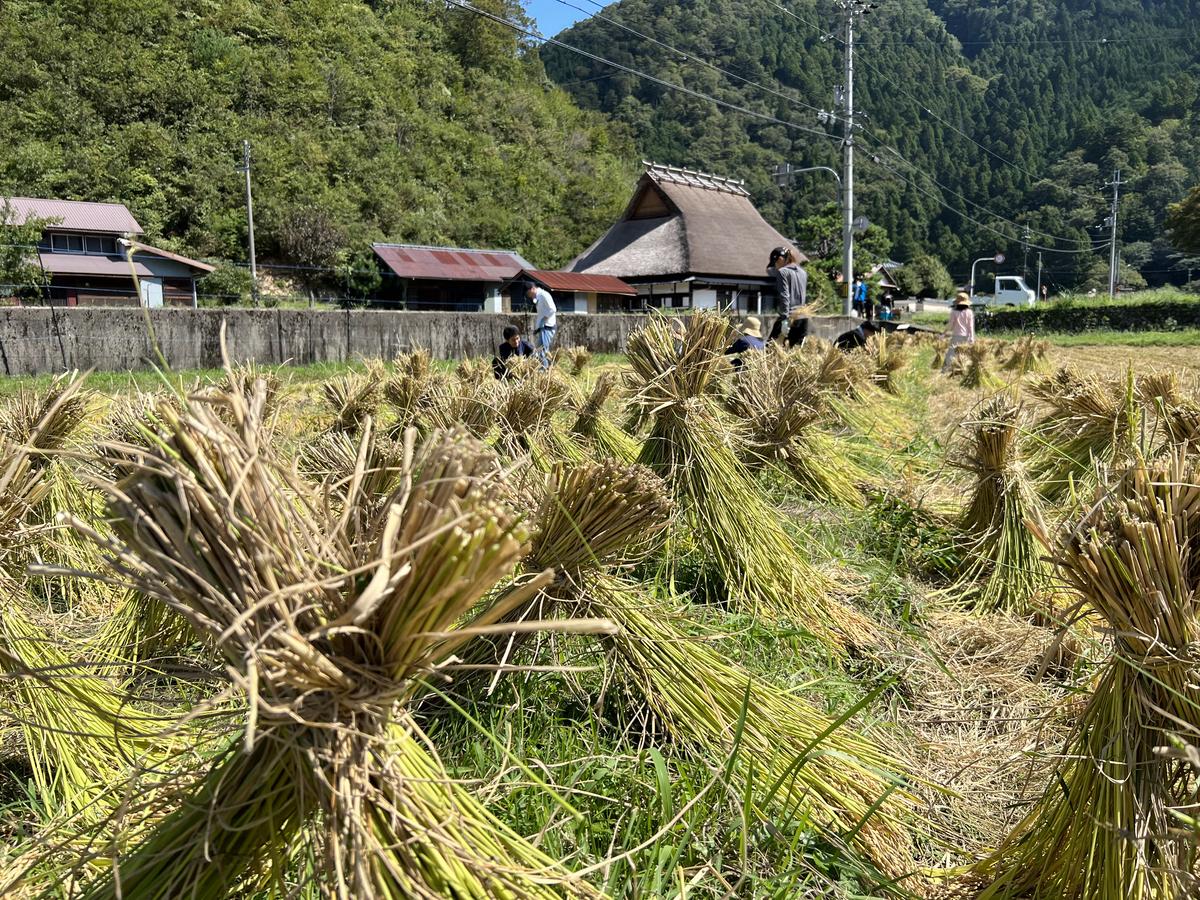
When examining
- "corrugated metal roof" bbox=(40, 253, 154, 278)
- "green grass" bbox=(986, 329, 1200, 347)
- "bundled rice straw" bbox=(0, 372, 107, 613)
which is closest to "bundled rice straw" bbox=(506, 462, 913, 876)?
"bundled rice straw" bbox=(0, 372, 107, 613)

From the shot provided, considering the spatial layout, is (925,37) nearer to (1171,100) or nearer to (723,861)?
(1171,100)

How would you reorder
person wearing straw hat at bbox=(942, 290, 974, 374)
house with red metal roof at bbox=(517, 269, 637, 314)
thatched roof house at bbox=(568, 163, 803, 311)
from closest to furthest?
person wearing straw hat at bbox=(942, 290, 974, 374) → house with red metal roof at bbox=(517, 269, 637, 314) → thatched roof house at bbox=(568, 163, 803, 311)

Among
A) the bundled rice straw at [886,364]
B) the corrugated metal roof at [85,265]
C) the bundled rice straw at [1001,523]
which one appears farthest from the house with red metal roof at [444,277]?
the bundled rice straw at [1001,523]

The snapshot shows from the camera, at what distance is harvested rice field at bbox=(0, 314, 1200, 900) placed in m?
0.89

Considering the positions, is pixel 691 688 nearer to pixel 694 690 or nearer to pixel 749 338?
pixel 694 690

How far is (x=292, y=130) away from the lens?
41531 millimetres

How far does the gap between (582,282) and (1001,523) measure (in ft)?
87.1

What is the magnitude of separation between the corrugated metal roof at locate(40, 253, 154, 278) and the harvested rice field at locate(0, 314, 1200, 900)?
2973 centimetres

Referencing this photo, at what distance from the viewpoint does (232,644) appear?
2.86 feet

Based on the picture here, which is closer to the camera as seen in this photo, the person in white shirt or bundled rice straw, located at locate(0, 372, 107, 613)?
bundled rice straw, located at locate(0, 372, 107, 613)

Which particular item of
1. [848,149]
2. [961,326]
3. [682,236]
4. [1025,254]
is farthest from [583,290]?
[1025,254]

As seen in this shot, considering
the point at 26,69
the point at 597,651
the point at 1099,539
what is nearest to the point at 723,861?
the point at 597,651

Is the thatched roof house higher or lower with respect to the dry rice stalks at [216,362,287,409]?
higher

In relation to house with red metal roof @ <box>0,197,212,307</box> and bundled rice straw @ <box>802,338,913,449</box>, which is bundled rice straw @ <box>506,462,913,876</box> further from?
house with red metal roof @ <box>0,197,212,307</box>
